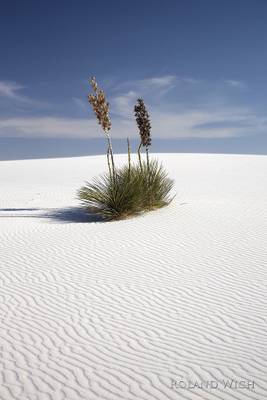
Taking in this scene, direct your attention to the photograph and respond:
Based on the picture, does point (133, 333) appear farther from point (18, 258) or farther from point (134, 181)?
point (134, 181)

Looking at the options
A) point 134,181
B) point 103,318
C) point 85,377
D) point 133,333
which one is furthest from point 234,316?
point 134,181

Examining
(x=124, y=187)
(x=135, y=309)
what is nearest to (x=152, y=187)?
(x=124, y=187)

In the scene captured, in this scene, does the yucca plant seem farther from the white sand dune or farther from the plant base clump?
the white sand dune

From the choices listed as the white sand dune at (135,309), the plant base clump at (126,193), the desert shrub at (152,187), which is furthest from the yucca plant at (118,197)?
the white sand dune at (135,309)

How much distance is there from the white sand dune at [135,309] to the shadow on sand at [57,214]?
2.95 ft

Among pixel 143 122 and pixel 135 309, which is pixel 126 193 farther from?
pixel 135 309

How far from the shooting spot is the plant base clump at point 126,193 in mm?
11359

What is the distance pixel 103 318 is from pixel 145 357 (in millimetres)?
1115

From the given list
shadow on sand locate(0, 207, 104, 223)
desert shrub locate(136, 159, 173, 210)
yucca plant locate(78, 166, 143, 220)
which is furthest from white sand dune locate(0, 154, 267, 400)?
desert shrub locate(136, 159, 173, 210)

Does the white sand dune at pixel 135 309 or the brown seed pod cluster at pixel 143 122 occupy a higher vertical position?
the brown seed pod cluster at pixel 143 122

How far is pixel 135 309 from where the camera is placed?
507 cm

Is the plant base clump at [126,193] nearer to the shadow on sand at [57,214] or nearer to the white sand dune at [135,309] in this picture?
the shadow on sand at [57,214]

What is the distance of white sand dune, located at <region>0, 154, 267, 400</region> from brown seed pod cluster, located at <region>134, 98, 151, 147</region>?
260cm

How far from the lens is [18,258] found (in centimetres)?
771
